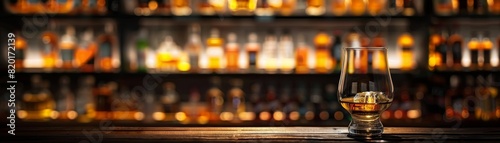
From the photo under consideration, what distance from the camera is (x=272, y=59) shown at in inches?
111

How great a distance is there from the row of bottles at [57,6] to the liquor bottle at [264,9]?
693 millimetres

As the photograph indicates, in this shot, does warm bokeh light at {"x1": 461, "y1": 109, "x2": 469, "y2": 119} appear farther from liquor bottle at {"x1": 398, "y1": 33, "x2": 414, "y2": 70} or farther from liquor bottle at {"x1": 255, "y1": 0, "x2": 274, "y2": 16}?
liquor bottle at {"x1": 255, "y1": 0, "x2": 274, "y2": 16}

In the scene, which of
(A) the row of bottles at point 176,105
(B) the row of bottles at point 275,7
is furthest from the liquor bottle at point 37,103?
(B) the row of bottles at point 275,7

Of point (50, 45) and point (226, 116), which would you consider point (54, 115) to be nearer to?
point (50, 45)

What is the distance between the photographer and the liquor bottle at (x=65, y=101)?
285 centimetres

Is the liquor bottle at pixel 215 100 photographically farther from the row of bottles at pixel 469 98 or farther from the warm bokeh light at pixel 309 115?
the row of bottles at pixel 469 98

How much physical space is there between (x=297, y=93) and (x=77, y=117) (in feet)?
3.42

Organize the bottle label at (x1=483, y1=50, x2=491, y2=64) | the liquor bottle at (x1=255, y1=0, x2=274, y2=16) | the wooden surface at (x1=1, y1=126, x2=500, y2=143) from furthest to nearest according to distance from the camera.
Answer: the bottle label at (x1=483, y1=50, x2=491, y2=64) → the liquor bottle at (x1=255, y1=0, x2=274, y2=16) → the wooden surface at (x1=1, y1=126, x2=500, y2=143)

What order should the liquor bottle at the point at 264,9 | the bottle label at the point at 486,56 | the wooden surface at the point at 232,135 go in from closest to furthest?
the wooden surface at the point at 232,135 < the liquor bottle at the point at 264,9 < the bottle label at the point at 486,56

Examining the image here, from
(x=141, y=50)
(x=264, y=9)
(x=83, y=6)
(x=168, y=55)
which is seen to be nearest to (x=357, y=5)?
(x=264, y=9)

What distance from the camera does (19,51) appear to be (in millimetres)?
2832

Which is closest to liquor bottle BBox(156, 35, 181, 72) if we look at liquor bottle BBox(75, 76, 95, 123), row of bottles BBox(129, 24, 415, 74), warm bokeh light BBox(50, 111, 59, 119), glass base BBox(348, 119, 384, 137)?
row of bottles BBox(129, 24, 415, 74)

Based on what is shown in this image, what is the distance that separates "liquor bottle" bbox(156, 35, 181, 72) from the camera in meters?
2.78

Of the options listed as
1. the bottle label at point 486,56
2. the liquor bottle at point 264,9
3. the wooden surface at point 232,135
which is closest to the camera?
the wooden surface at point 232,135
